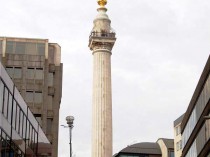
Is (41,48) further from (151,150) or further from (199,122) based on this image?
(151,150)

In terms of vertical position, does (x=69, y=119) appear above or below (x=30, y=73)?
below

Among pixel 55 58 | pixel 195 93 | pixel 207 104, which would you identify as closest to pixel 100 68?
pixel 55 58

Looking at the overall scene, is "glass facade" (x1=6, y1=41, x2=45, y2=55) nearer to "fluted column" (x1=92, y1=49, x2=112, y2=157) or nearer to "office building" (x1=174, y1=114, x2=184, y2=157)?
"fluted column" (x1=92, y1=49, x2=112, y2=157)

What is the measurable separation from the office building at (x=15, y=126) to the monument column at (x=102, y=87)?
158ft

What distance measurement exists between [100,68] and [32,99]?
25.1 meters

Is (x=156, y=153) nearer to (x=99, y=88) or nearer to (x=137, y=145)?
(x=137, y=145)

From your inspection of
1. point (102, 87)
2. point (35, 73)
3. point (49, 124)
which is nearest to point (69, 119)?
point (49, 124)

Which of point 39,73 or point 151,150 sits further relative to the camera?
point 151,150

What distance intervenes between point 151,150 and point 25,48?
1813 inches

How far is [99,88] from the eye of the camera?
108438 mm

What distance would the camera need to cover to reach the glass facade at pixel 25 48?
90.9 metres

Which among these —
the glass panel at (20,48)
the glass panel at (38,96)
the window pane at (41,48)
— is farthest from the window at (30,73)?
the glass panel at (20,48)

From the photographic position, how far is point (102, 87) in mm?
108438

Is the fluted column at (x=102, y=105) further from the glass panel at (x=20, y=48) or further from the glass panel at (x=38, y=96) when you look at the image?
the glass panel at (x=20, y=48)
